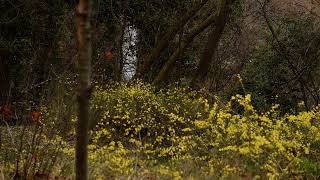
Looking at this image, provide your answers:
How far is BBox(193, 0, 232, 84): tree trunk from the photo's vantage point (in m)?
10.9

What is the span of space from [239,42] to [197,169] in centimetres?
1345

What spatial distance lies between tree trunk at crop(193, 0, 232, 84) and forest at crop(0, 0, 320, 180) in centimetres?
3

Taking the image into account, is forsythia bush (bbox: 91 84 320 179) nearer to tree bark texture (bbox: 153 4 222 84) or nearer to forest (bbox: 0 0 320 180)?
forest (bbox: 0 0 320 180)

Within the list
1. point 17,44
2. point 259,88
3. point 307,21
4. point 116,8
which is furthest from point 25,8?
point 307,21

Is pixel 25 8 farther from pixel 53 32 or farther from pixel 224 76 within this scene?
pixel 224 76

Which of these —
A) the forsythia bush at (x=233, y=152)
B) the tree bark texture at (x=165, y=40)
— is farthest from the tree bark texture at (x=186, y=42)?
the forsythia bush at (x=233, y=152)

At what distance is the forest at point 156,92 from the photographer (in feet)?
16.2

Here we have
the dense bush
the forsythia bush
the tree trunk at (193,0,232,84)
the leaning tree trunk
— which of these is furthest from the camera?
the tree trunk at (193,0,232,84)

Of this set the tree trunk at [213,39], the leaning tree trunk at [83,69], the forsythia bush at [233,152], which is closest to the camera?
the leaning tree trunk at [83,69]

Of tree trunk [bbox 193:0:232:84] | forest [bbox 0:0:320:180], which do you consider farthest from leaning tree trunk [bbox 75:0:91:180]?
tree trunk [bbox 193:0:232:84]

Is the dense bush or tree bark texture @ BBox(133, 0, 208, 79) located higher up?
tree bark texture @ BBox(133, 0, 208, 79)

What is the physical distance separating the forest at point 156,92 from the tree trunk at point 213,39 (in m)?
0.03

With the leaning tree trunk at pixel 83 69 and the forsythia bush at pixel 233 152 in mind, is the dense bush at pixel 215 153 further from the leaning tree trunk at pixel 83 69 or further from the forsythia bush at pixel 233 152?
the leaning tree trunk at pixel 83 69

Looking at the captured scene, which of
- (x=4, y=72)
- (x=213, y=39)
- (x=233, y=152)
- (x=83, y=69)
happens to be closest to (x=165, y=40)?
(x=213, y=39)
